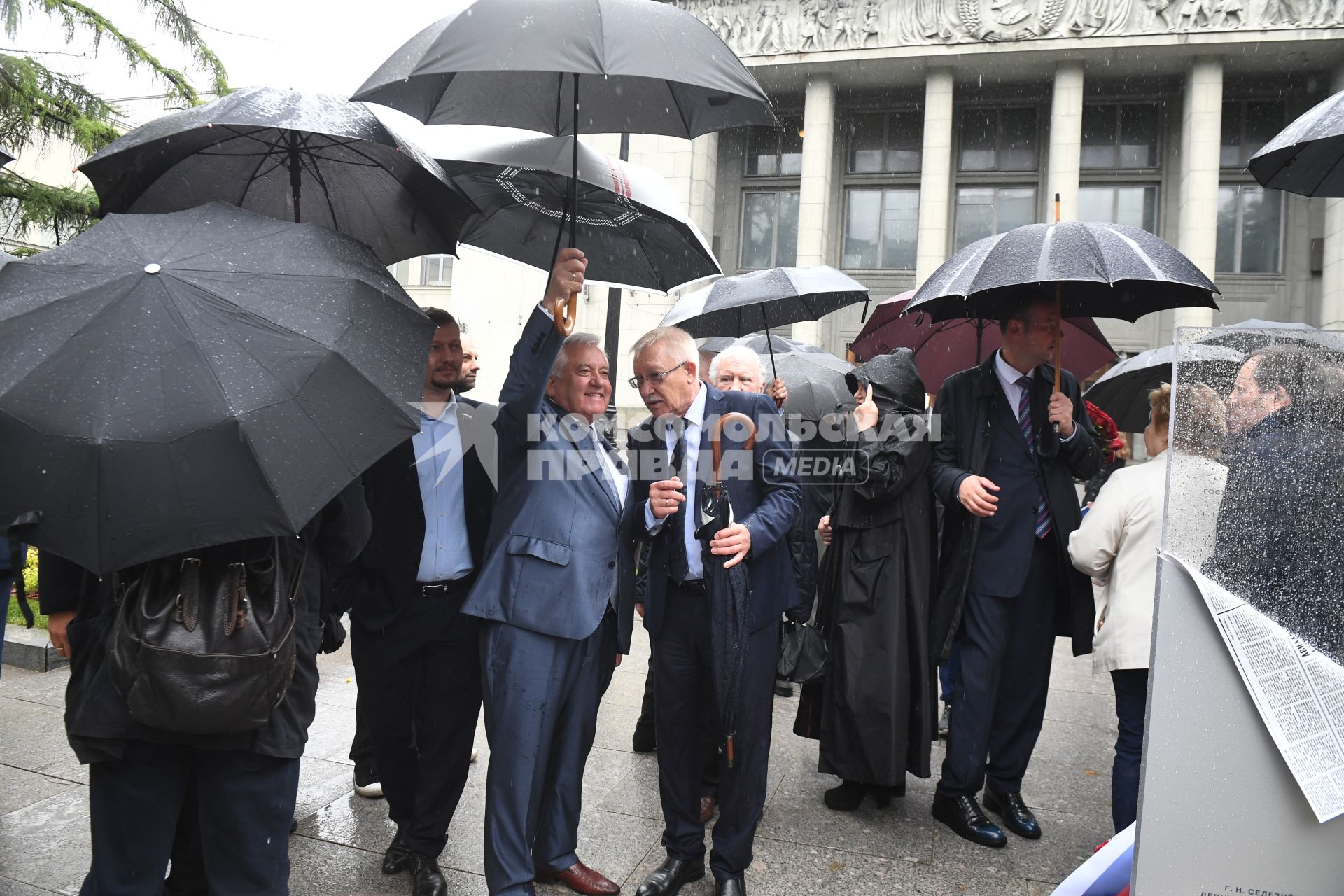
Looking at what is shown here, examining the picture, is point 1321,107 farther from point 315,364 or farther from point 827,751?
point 315,364

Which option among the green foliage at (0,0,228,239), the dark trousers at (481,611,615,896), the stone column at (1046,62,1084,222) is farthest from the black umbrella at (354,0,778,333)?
the stone column at (1046,62,1084,222)

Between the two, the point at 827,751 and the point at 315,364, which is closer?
the point at 315,364

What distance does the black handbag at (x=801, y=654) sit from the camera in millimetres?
4125

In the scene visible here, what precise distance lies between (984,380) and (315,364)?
3.26m

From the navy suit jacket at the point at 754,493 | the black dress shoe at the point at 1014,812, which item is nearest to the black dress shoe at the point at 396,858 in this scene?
the navy suit jacket at the point at 754,493

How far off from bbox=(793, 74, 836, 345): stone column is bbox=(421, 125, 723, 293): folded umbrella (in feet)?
73.3

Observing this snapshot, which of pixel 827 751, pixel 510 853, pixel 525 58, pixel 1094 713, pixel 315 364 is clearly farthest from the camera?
pixel 1094 713

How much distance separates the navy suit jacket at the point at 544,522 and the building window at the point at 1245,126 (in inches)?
1139

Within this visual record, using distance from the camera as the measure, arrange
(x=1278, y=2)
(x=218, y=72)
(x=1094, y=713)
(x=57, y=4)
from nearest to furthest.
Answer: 1. (x=1094, y=713)
2. (x=57, y=4)
3. (x=218, y=72)
4. (x=1278, y=2)

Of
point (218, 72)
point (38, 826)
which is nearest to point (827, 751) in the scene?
point (38, 826)

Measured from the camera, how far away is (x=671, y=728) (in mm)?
3748

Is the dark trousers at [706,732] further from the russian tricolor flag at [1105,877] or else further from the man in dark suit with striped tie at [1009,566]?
the russian tricolor flag at [1105,877]

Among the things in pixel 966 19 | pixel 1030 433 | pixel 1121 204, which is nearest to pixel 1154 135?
pixel 1121 204

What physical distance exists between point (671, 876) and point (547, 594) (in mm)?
1252
